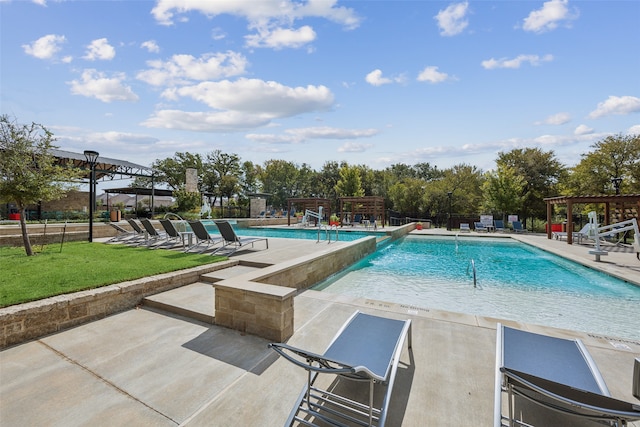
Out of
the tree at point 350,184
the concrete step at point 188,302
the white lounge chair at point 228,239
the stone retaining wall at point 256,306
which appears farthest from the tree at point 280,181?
the stone retaining wall at point 256,306

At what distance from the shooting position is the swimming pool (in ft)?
17.8

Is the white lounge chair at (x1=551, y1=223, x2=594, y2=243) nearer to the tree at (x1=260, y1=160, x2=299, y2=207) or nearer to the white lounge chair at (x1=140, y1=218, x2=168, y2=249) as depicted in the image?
the white lounge chair at (x1=140, y1=218, x2=168, y2=249)

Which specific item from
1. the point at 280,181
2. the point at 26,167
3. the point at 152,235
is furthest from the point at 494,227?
the point at 280,181

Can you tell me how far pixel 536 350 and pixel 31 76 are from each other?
1349 centimetres

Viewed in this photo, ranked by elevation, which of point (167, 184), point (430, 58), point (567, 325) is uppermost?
point (430, 58)

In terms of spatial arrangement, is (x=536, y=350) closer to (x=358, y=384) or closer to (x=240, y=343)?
(x=358, y=384)

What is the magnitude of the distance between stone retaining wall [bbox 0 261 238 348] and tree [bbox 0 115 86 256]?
4.96 meters

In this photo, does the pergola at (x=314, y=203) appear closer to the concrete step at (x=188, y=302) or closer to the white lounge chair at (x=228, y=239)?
the white lounge chair at (x=228, y=239)

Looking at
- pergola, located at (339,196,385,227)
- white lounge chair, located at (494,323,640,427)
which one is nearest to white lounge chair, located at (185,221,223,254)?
white lounge chair, located at (494,323,640,427)

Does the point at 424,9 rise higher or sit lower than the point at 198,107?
higher

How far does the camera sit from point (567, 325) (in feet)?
16.4

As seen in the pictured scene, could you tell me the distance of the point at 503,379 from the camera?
2051mm

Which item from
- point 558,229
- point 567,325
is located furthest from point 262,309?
point 558,229

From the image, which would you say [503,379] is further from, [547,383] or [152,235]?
[152,235]
